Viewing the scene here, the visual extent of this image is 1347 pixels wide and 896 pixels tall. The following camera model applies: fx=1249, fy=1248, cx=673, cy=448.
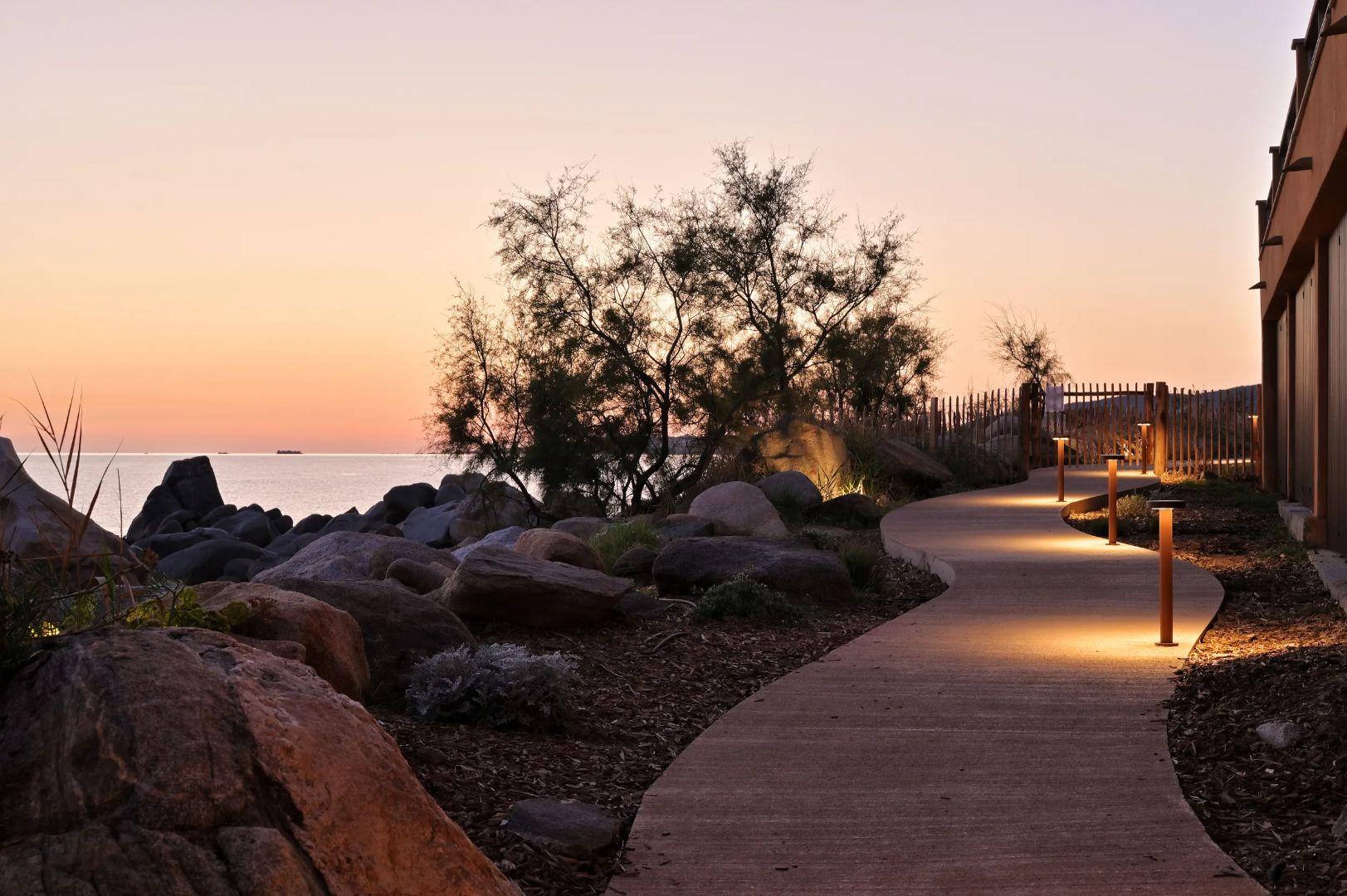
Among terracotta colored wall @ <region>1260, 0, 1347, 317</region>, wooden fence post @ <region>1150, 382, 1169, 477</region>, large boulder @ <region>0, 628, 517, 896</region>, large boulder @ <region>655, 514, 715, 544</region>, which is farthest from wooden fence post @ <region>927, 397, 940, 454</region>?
large boulder @ <region>0, 628, 517, 896</region>

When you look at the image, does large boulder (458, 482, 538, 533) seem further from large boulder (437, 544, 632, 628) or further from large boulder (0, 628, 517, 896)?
large boulder (0, 628, 517, 896)

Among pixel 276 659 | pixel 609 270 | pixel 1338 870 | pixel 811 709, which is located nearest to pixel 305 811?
pixel 276 659

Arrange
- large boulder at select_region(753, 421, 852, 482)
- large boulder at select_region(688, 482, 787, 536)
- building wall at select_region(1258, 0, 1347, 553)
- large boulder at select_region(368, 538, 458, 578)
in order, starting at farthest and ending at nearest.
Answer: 1. large boulder at select_region(753, 421, 852, 482)
2. large boulder at select_region(688, 482, 787, 536)
3. large boulder at select_region(368, 538, 458, 578)
4. building wall at select_region(1258, 0, 1347, 553)

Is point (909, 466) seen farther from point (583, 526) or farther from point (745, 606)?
point (745, 606)

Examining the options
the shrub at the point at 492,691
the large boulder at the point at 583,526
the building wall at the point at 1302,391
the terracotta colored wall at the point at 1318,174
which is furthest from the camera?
the large boulder at the point at 583,526

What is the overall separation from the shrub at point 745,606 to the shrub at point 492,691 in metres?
3.38

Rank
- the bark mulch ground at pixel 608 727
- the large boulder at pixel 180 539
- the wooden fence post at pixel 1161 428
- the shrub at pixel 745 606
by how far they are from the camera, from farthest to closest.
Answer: the wooden fence post at pixel 1161 428 < the large boulder at pixel 180 539 < the shrub at pixel 745 606 < the bark mulch ground at pixel 608 727

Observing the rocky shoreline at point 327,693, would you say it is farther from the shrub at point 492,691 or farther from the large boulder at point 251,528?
the large boulder at point 251,528

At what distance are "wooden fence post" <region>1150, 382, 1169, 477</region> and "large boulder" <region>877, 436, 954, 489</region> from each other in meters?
8.03

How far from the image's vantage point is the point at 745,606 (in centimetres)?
988

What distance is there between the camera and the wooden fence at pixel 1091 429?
28.3 meters

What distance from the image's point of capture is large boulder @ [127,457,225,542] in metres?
35.0

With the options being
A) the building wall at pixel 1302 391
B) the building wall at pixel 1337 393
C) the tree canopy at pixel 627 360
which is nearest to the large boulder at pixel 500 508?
the tree canopy at pixel 627 360

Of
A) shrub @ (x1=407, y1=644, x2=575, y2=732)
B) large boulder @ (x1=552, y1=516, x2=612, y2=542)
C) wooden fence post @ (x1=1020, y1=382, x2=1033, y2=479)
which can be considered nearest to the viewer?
shrub @ (x1=407, y1=644, x2=575, y2=732)
